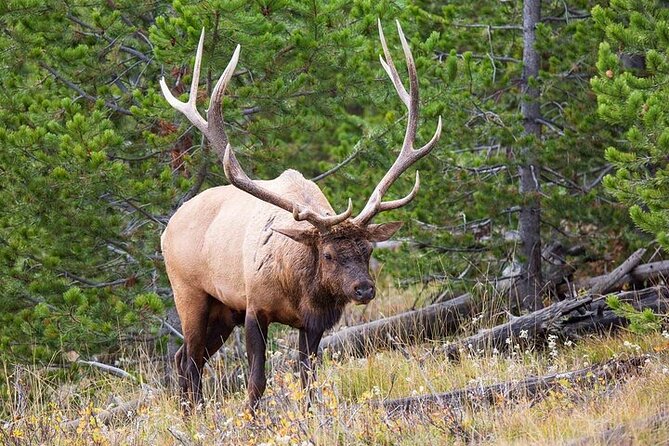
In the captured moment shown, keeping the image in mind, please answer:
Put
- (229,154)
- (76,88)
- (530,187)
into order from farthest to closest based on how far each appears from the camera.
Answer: (530,187) → (76,88) → (229,154)

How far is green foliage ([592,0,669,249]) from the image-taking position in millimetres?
6930

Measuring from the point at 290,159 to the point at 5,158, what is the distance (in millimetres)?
5087

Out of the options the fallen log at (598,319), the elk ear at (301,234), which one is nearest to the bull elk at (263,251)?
the elk ear at (301,234)

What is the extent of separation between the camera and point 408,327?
9.98 metres

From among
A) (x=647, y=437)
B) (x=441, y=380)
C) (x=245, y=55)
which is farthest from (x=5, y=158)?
(x=647, y=437)

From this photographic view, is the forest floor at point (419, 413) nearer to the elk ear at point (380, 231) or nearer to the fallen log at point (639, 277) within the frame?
the elk ear at point (380, 231)

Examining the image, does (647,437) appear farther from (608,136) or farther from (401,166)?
(608,136)

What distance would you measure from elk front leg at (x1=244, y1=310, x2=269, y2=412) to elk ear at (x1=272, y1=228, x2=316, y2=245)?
24.8 inches

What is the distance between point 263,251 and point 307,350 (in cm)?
70

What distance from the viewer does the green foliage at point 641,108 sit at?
693 centimetres

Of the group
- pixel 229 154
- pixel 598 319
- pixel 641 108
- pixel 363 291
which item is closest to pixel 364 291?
pixel 363 291

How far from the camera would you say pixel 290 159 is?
43.9ft

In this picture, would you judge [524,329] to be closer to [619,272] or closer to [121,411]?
[619,272]

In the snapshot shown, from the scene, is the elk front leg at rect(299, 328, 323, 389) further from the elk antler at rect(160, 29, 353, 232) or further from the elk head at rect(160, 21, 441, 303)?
the elk antler at rect(160, 29, 353, 232)
